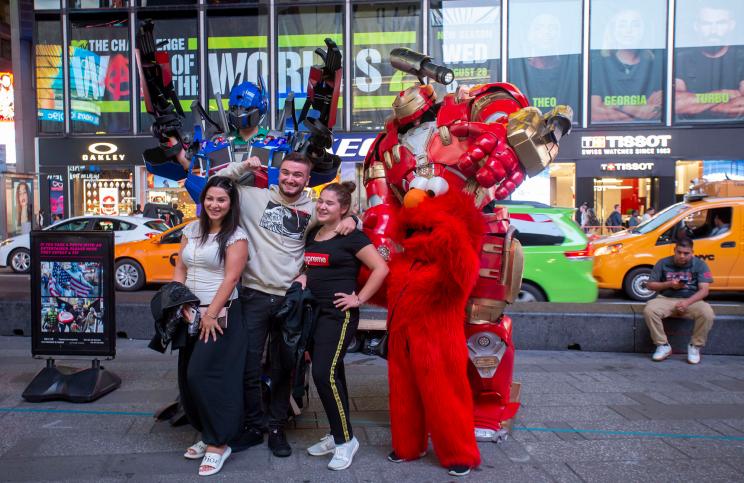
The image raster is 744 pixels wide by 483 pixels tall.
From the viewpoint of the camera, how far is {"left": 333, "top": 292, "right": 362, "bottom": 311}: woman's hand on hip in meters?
3.73

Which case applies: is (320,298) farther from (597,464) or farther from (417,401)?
(597,464)

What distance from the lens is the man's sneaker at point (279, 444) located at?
3.90 m

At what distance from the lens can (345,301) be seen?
373cm

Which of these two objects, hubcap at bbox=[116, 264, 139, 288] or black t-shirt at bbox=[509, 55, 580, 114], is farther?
black t-shirt at bbox=[509, 55, 580, 114]

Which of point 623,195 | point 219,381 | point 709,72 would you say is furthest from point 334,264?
point 709,72

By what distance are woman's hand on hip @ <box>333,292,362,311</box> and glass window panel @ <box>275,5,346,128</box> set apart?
64.4 feet

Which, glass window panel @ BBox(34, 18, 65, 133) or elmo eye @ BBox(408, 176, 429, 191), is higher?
glass window panel @ BBox(34, 18, 65, 133)

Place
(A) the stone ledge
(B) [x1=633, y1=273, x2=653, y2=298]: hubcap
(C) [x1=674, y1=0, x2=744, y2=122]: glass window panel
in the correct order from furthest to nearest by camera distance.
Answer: (C) [x1=674, y1=0, x2=744, y2=122]: glass window panel < (B) [x1=633, y1=273, x2=653, y2=298]: hubcap < (A) the stone ledge

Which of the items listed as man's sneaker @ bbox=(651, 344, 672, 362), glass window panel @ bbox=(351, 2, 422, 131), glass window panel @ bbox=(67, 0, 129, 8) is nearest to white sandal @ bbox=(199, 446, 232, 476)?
man's sneaker @ bbox=(651, 344, 672, 362)

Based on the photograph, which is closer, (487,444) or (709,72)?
(487,444)

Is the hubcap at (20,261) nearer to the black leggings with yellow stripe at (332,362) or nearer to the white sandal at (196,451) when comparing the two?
the white sandal at (196,451)

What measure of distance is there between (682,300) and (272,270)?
474 cm

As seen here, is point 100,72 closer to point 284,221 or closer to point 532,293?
point 532,293

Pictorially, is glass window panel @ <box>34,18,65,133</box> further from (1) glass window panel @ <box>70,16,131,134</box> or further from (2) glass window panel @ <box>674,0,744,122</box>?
(2) glass window panel @ <box>674,0,744,122</box>
